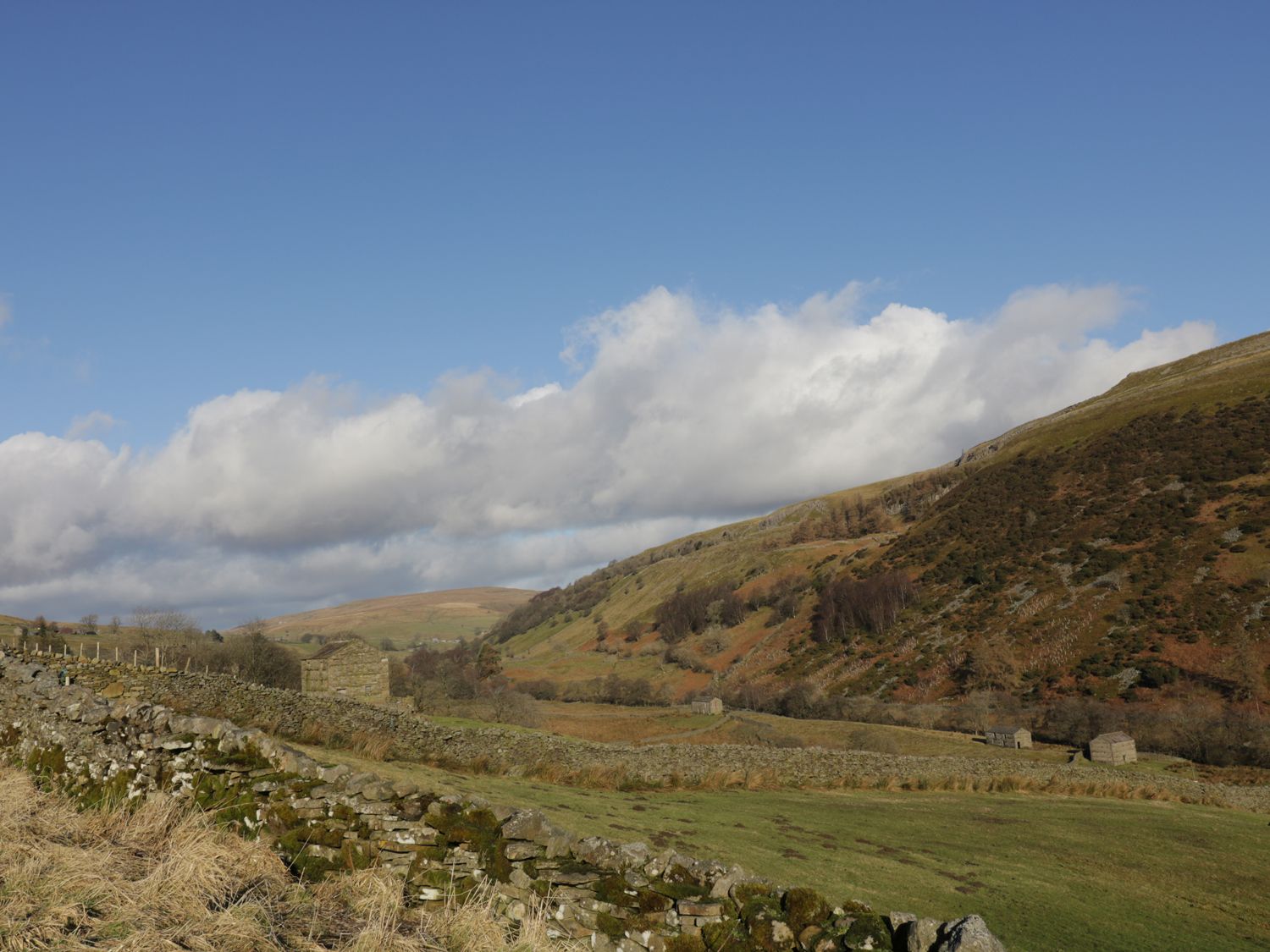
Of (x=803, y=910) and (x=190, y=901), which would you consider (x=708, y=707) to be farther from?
(x=190, y=901)

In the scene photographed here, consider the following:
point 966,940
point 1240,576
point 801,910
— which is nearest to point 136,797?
point 801,910

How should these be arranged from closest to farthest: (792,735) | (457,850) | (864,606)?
(457,850) < (792,735) < (864,606)

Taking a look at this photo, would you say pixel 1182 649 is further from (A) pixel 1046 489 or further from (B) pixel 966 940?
(B) pixel 966 940

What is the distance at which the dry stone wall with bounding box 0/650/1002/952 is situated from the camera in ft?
22.7

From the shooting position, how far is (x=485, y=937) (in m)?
6.35

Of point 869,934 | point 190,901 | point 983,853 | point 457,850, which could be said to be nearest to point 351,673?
point 983,853

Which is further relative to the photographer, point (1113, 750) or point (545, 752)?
point (1113, 750)

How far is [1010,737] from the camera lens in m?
48.9

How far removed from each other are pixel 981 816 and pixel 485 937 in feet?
68.2

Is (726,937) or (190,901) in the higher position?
(190,901)

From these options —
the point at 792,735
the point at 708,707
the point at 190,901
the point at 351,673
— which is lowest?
the point at 708,707

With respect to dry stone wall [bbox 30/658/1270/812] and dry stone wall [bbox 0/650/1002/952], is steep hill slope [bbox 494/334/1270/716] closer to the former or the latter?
dry stone wall [bbox 30/658/1270/812]

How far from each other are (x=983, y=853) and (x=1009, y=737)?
36.5m

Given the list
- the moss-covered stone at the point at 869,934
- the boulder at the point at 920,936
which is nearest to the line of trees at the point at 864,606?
the moss-covered stone at the point at 869,934
